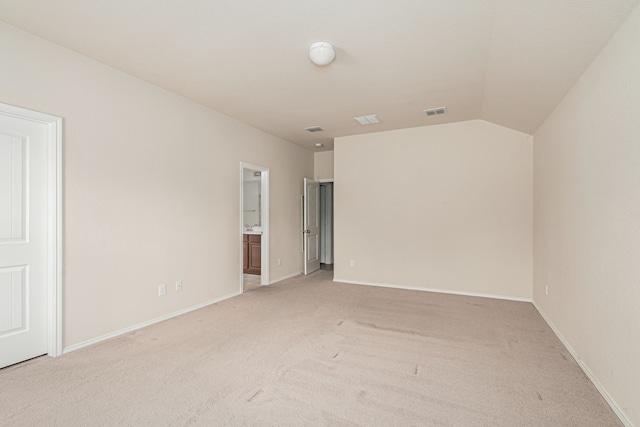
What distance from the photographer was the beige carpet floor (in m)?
1.94

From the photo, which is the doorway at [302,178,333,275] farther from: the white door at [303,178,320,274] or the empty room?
the empty room

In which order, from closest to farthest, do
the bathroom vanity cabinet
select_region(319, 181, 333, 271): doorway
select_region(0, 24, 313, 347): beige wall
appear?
1. select_region(0, 24, 313, 347): beige wall
2. the bathroom vanity cabinet
3. select_region(319, 181, 333, 271): doorway

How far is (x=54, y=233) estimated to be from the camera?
2.66 m

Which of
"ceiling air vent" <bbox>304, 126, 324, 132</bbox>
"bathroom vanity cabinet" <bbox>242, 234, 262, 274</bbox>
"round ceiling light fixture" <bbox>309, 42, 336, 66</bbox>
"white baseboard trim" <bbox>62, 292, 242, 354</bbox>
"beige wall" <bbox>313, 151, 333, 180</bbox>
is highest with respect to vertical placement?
"ceiling air vent" <bbox>304, 126, 324, 132</bbox>

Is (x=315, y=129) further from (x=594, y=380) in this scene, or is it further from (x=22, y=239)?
(x=594, y=380)

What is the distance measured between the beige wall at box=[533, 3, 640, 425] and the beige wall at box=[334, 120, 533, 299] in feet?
3.87

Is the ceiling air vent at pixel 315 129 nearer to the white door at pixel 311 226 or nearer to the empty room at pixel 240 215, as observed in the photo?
the empty room at pixel 240 215

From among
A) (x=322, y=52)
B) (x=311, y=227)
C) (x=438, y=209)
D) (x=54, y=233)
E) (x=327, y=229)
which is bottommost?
(x=327, y=229)

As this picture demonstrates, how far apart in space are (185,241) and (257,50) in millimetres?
2390

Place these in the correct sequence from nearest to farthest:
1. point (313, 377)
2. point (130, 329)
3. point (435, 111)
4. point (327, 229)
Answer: point (313, 377), point (130, 329), point (435, 111), point (327, 229)

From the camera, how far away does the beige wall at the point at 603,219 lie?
186 cm

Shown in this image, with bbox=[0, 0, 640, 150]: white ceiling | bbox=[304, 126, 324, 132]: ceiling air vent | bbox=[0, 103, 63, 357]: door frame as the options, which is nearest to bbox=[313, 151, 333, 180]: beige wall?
bbox=[304, 126, 324, 132]: ceiling air vent

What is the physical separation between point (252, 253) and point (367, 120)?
3292mm

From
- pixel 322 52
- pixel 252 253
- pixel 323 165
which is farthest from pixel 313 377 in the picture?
pixel 323 165
